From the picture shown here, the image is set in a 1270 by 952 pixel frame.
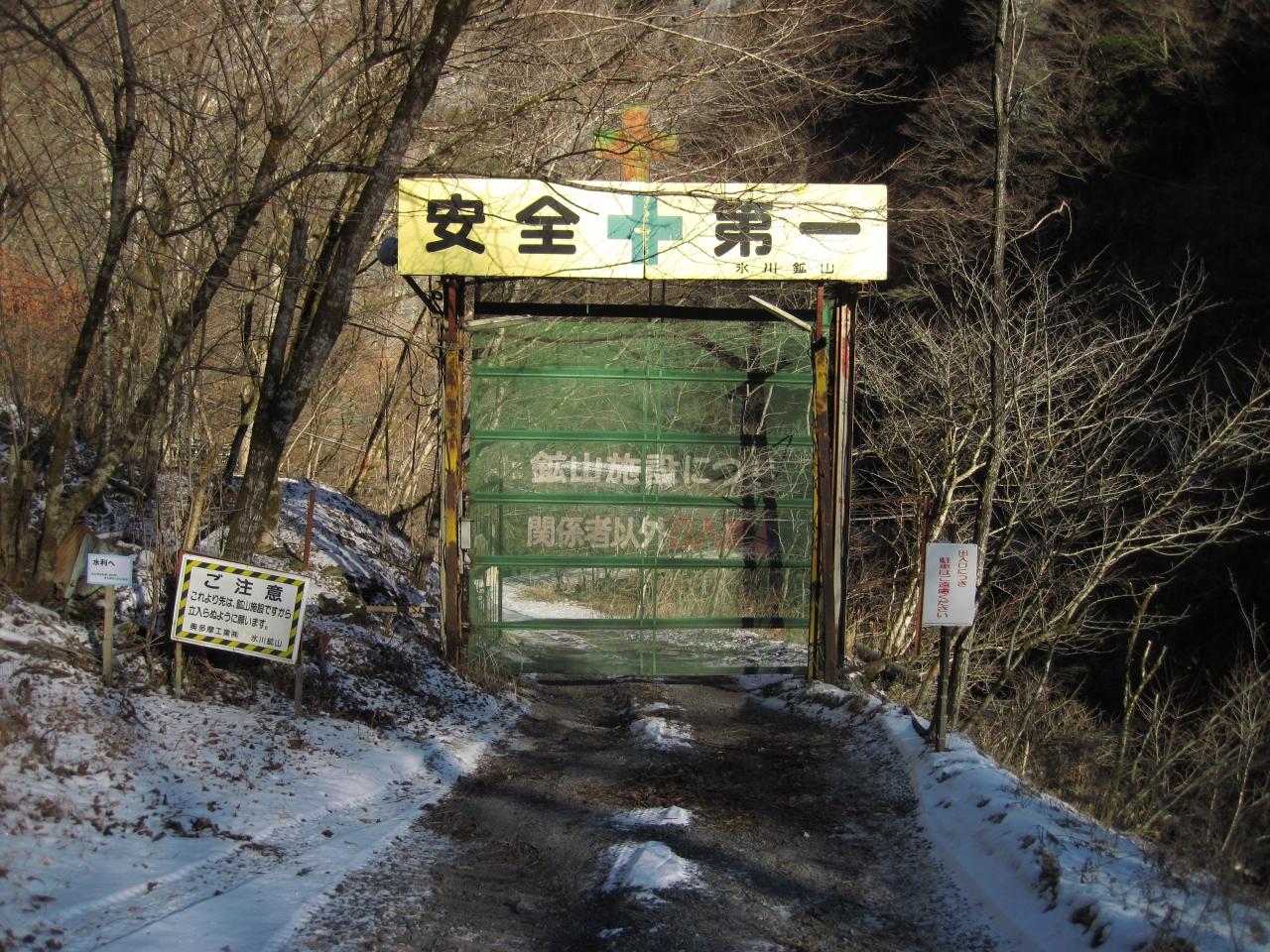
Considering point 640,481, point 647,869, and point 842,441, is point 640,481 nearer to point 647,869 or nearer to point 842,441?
point 842,441

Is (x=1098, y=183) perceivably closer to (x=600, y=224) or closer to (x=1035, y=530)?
(x=1035, y=530)

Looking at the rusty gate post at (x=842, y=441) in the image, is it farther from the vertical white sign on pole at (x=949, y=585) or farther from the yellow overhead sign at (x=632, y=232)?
the vertical white sign on pole at (x=949, y=585)

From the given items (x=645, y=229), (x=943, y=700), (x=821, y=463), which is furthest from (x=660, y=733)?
(x=645, y=229)

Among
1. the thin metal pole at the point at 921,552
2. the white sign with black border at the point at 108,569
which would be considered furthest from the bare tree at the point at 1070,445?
the white sign with black border at the point at 108,569

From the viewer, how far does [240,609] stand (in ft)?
28.8

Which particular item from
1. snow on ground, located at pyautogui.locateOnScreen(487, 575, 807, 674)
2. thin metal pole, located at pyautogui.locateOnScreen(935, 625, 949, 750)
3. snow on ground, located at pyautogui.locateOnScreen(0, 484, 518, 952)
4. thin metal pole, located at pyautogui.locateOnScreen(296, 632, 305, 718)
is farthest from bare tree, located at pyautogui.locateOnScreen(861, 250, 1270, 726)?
thin metal pole, located at pyautogui.locateOnScreen(296, 632, 305, 718)

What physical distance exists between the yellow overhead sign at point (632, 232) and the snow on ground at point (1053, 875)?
5.81 meters

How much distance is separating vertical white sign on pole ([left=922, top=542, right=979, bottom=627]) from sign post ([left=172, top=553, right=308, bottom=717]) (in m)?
4.96

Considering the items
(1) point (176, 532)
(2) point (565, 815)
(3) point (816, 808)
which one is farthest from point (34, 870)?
(3) point (816, 808)

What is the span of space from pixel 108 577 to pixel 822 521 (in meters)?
7.86

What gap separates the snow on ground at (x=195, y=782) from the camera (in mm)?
5219

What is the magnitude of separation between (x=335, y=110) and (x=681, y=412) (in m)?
5.21

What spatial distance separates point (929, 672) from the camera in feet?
48.9

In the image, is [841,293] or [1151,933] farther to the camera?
[841,293]
